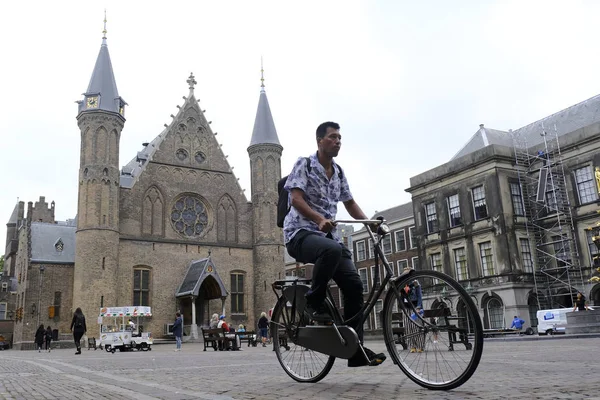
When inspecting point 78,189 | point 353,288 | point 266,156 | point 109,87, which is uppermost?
point 109,87

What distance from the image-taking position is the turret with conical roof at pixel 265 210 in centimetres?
3759

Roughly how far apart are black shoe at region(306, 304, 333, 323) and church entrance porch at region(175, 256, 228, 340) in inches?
1145

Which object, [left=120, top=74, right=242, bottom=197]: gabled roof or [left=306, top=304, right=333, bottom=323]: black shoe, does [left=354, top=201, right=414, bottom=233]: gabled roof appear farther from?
[left=306, top=304, right=333, bottom=323]: black shoe

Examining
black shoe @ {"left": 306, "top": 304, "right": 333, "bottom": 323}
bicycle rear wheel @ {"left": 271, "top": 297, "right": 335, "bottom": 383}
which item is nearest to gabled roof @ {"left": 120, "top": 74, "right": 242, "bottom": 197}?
bicycle rear wheel @ {"left": 271, "top": 297, "right": 335, "bottom": 383}

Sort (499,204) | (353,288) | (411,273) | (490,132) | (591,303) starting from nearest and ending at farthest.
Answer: (411,273)
(353,288)
(591,303)
(499,204)
(490,132)

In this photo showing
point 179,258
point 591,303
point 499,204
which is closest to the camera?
point 591,303

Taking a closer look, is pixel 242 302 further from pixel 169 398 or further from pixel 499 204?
pixel 169 398

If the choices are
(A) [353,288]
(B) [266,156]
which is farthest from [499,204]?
(A) [353,288]

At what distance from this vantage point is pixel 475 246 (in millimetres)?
33094

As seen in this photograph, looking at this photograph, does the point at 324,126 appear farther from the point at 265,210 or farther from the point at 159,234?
the point at 265,210

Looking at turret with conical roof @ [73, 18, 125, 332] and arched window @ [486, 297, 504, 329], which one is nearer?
arched window @ [486, 297, 504, 329]

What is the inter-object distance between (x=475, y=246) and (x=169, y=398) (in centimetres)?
3132

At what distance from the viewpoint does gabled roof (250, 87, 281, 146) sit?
3953 cm

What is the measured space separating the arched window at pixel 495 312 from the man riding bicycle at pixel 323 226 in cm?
2872
